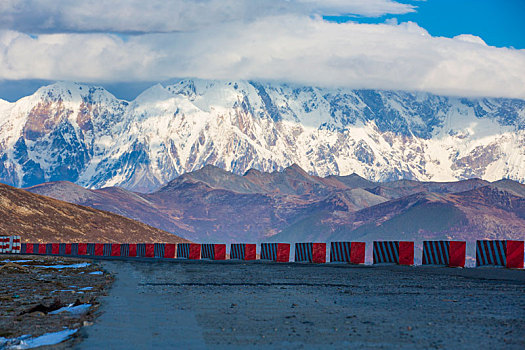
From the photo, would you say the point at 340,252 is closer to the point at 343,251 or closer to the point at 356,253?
the point at 343,251

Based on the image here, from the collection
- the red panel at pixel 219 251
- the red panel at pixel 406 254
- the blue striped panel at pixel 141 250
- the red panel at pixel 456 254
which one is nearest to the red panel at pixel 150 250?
the blue striped panel at pixel 141 250

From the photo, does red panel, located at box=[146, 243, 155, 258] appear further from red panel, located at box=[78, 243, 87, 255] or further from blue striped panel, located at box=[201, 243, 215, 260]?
red panel, located at box=[78, 243, 87, 255]

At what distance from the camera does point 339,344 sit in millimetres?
11617

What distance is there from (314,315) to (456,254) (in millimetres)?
21196

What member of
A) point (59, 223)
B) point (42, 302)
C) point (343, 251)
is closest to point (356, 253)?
point (343, 251)

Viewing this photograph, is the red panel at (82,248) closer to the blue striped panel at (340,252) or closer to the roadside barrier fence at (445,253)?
the blue striped panel at (340,252)

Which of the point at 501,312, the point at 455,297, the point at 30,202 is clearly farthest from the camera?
the point at 30,202

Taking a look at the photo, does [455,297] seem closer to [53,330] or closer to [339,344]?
[339,344]

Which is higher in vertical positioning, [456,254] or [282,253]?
[456,254]

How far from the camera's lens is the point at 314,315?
1527 cm

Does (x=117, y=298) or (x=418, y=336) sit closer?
(x=418, y=336)

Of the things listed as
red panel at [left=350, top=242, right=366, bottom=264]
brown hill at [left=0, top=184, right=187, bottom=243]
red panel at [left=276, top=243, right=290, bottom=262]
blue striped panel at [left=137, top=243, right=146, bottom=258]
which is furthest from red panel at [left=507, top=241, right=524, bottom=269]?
brown hill at [left=0, top=184, right=187, bottom=243]

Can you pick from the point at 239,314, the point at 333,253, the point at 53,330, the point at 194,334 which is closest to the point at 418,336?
the point at 194,334

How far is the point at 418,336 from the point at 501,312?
377 centimetres
